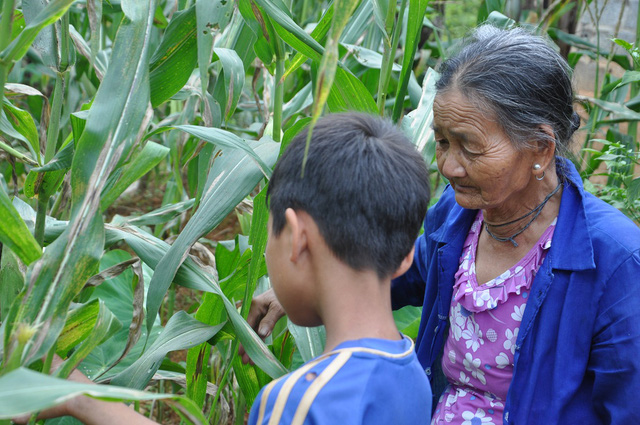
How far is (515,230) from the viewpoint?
1421 mm

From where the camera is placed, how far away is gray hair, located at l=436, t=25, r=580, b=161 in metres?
1.30

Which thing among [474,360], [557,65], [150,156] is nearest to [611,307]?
[474,360]

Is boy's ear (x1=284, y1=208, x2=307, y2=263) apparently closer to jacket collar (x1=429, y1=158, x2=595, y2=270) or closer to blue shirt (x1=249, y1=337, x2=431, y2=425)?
blue shirt (x1=249, y1=337, x2=431, y2=425)

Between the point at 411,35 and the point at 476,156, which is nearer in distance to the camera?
the point at 476,156

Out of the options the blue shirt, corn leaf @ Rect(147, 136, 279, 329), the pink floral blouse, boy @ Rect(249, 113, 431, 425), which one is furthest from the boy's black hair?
the pink floral blouse

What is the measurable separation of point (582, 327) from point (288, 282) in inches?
24.4

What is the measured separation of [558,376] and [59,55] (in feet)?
3.31

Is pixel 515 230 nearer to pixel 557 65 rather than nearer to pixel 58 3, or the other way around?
pixel 557 65

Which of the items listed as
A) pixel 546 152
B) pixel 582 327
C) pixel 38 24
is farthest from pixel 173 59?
pixel 582 327

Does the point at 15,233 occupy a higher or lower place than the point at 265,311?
higher

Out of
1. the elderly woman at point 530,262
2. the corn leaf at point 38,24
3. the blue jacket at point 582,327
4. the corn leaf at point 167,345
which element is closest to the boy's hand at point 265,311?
the elderly woman at point 530,262

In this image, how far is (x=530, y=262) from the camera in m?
1.39

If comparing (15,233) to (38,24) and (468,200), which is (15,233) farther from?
(468,200)

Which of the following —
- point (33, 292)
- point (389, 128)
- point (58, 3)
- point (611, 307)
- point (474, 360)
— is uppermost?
point (58, 3)
